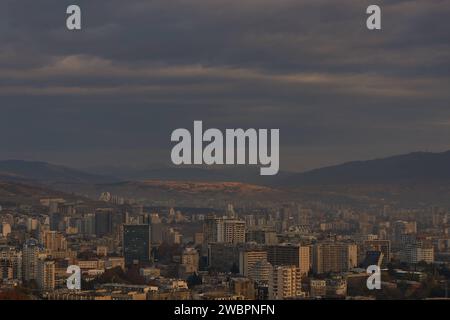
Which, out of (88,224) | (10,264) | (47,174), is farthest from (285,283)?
(88,224)

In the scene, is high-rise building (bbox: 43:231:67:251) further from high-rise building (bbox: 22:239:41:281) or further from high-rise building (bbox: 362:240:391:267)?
high-rise building (bbox: 362:240:391:267)

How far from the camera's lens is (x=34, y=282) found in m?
12.6

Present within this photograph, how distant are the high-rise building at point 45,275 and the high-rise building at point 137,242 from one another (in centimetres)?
211

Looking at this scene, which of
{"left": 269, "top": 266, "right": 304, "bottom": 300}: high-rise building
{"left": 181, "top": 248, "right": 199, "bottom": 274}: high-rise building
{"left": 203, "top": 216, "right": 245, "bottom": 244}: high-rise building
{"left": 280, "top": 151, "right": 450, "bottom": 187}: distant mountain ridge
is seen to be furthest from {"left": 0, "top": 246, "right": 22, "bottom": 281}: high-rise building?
{"left": 280, "top": 151, "right": 450, "bottom": 187}: distant mountain ridge

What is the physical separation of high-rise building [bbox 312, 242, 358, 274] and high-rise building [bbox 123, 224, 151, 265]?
10.1ft

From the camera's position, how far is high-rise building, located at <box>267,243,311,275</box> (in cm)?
1480

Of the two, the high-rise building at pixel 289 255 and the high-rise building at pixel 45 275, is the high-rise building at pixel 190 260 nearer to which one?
the high-rise building at pixel 289 255

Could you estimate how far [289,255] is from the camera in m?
15.5

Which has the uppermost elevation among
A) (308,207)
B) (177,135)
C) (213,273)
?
(177,135)

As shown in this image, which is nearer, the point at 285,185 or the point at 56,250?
the point at 285,185

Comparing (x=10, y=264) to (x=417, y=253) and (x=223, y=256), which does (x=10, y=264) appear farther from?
(x=417, y=253)
